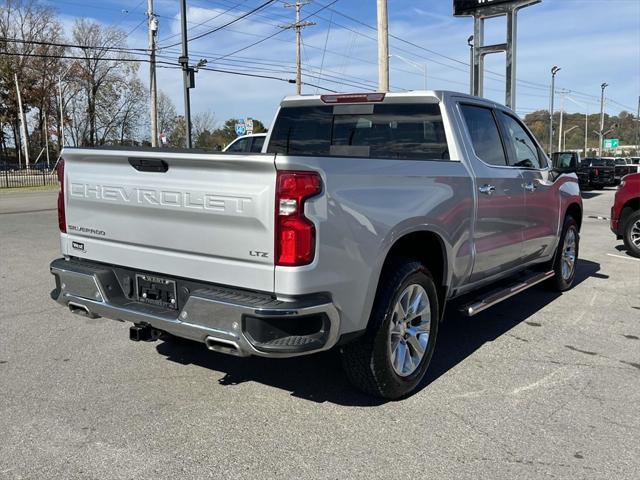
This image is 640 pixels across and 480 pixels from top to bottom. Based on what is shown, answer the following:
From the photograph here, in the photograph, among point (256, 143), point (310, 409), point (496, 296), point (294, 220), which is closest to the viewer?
point (294, 220)

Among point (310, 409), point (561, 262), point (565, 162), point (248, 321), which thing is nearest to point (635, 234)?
point (561, 262)

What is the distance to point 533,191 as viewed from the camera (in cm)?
555

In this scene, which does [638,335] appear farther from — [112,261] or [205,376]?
[112,261]

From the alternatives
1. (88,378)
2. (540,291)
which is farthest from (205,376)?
(540,291)

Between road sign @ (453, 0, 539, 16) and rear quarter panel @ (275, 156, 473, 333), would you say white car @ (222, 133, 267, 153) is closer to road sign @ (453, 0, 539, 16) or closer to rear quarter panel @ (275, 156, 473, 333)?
road sign @ (453, 0, 539, 16)

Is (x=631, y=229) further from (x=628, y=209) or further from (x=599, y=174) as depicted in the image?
(x=599, y=174)

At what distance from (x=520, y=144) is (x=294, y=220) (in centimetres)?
362

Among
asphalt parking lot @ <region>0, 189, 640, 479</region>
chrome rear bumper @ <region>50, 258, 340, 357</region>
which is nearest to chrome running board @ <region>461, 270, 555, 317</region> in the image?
asphalt parking lot @ <region>0, 189, 640, 479</region>

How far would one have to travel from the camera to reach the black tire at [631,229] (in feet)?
31.3

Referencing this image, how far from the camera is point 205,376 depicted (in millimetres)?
4203

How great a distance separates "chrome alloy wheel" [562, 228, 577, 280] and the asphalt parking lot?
1.26 metres

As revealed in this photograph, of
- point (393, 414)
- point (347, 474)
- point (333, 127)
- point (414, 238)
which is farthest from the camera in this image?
point (333, 127)

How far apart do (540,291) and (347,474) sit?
492cm

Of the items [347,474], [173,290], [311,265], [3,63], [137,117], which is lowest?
[347,474]
